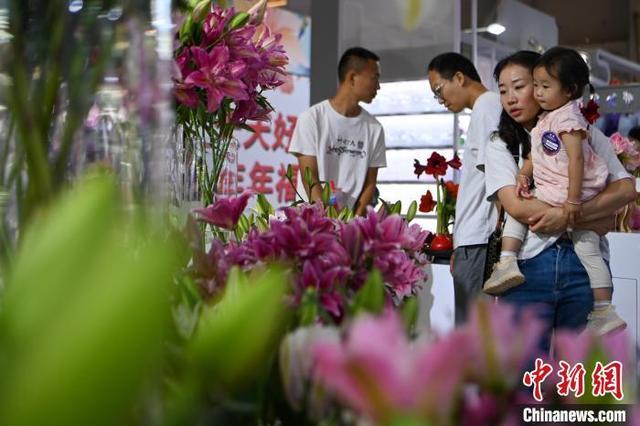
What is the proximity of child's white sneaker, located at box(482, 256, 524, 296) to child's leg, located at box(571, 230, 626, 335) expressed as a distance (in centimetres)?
16

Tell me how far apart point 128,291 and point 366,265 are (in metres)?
0.36

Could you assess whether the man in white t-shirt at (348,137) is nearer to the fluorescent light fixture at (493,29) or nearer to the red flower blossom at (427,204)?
the red flower blossom at (427,204)

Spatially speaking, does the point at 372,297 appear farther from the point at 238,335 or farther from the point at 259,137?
the point at 259,137

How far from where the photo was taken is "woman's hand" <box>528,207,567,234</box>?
80.0 inches

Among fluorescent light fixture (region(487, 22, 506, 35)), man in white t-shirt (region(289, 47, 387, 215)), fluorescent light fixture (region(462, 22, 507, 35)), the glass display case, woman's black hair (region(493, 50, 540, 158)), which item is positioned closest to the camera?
woman's black hair (region(493, 50, 540, 158))

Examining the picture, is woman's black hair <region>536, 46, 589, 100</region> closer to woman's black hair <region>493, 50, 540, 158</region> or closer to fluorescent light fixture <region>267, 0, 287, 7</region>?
woman's black hair <region>493, 50, 540, 158</region>

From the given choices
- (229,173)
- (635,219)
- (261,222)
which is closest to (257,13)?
(229,173)

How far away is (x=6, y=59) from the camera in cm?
35

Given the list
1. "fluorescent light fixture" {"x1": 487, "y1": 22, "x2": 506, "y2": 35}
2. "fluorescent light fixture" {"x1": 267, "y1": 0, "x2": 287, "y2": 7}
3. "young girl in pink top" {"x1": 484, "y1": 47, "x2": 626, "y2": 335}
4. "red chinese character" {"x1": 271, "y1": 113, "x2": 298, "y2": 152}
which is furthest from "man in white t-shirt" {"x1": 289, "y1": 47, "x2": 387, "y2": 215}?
"fluorescent light fixture" {"x1": 267, "y1": 0, "x2": 287, "y2": 7}

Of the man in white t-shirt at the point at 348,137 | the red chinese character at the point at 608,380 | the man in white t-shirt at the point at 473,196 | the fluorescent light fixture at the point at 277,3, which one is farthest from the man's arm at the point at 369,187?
the fluorescent light fixture at the point at 277,3

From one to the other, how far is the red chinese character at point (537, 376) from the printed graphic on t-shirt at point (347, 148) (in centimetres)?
291

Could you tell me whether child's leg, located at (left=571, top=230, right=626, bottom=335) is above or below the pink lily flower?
below

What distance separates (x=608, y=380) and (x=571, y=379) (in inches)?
0.8

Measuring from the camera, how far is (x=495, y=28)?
6.52m
